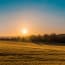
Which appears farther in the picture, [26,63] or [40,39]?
[40,39]

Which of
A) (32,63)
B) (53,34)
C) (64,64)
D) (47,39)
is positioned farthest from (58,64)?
(53,34)

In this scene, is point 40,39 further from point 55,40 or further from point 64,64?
point 64,64

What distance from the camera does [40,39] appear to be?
45594 mm

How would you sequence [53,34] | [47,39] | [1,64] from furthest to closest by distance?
[53,34]
[47,39]
[1,64]

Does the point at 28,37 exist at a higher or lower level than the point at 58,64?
higher

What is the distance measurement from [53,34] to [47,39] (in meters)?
4.74

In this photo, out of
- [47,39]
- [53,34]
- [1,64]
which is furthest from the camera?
[53,34]

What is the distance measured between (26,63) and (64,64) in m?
2.48

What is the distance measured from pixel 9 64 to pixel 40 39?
3003cm

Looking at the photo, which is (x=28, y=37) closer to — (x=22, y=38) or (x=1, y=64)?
(x=22, y=38)

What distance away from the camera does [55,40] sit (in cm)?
4575

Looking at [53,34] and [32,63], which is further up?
[53,34]

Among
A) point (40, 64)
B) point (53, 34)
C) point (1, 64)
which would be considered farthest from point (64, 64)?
point (53, 34)

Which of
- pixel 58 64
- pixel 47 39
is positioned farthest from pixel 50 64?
pixel 47 39
